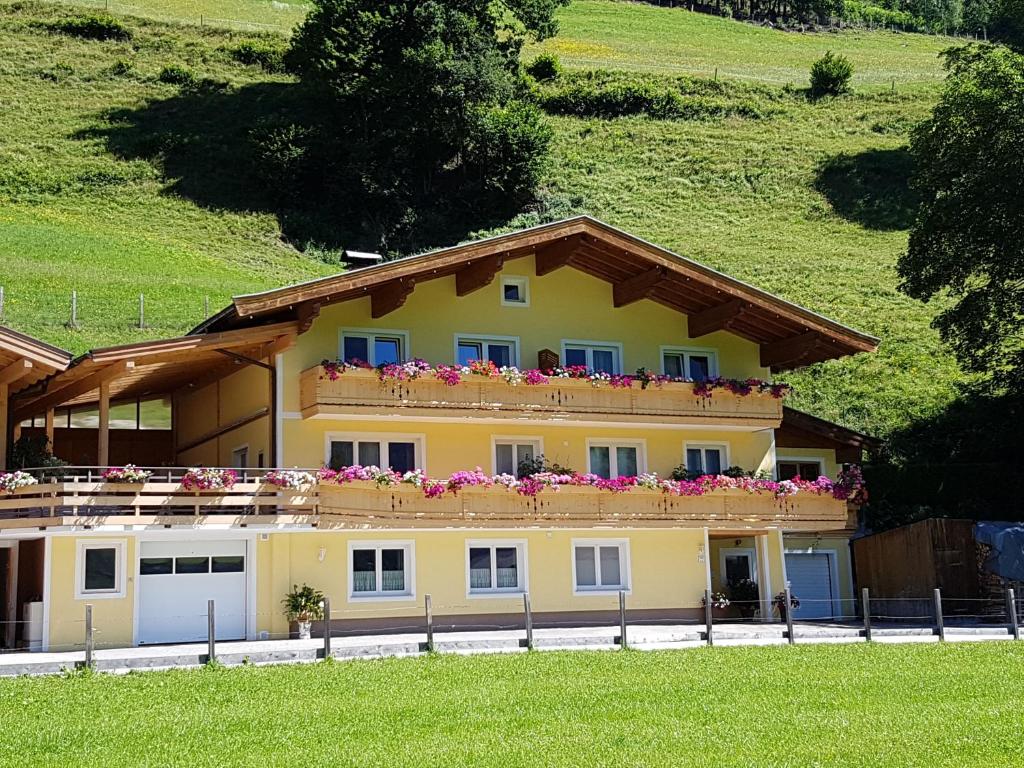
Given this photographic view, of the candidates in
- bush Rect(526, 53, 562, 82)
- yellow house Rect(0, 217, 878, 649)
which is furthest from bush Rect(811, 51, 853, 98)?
yellow house Rect(0, 217, 878, 649)

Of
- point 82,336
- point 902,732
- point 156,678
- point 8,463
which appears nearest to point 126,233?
point 82,336

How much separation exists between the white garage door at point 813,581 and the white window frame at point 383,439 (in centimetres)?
1084

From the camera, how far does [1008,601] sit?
26.0 metres

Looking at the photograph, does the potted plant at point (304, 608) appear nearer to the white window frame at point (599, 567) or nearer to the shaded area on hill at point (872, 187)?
the white window frame at point (599, 567)

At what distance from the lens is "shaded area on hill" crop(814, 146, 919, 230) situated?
7600 centimetres

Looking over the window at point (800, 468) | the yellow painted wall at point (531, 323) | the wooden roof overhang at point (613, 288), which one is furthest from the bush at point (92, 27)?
the window at point (800, 468)

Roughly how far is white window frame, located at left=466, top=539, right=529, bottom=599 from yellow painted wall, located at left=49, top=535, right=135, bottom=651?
7.46m

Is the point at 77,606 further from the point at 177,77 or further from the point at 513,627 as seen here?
the point at 177,77

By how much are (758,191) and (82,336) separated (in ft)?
156

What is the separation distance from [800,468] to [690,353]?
5541mm

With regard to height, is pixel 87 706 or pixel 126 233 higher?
pixel 126 233

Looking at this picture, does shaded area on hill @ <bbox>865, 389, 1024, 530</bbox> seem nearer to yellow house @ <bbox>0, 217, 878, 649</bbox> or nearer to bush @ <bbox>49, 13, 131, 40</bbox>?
yellow house @ <bbox>0, 217, 878, 649</bbox>

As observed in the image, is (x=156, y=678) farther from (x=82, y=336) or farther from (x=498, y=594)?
(x=82, y=336)

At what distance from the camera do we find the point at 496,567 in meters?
30.3
